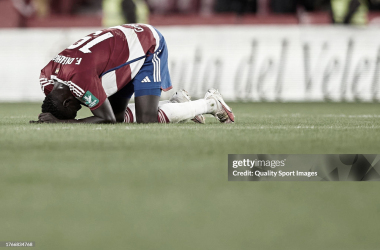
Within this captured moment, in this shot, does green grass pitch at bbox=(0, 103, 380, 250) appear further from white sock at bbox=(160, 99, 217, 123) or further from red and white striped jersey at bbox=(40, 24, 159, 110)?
white sock at bbox=(160, 99, 217, 123)

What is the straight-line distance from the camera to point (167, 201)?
7.25 feet

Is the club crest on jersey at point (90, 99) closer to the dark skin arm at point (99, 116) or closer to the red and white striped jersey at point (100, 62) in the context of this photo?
the red and white striped jersey at point (100, 62)

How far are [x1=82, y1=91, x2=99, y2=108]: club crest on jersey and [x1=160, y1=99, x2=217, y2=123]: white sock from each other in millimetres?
871

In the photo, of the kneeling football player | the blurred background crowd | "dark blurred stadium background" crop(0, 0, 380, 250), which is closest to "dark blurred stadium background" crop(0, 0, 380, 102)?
the blurred background crowd

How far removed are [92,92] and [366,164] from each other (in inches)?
90.2

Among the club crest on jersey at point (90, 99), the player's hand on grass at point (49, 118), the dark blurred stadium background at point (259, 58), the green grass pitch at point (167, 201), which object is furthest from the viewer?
the dark blurred stadium background at point (259, 58)

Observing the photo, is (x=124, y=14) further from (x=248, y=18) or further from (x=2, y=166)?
(x=2, y=166)

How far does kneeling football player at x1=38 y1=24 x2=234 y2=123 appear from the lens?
443cm

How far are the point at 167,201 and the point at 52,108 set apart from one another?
2.78m

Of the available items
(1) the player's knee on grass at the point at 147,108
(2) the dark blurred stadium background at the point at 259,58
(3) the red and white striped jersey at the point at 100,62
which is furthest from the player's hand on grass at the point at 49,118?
(2) the dark blurred stadium background at the point at 259,58

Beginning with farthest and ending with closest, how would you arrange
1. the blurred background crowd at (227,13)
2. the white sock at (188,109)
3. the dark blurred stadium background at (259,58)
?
1. the blurred background crowd at (227,13)
2. the dark blurred stadium background at (259,58)
3. the white sock at (188,109)

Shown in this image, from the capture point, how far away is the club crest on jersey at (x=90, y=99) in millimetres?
4359

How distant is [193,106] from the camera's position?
509cm

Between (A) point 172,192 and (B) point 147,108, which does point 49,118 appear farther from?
(A) point 172,192
